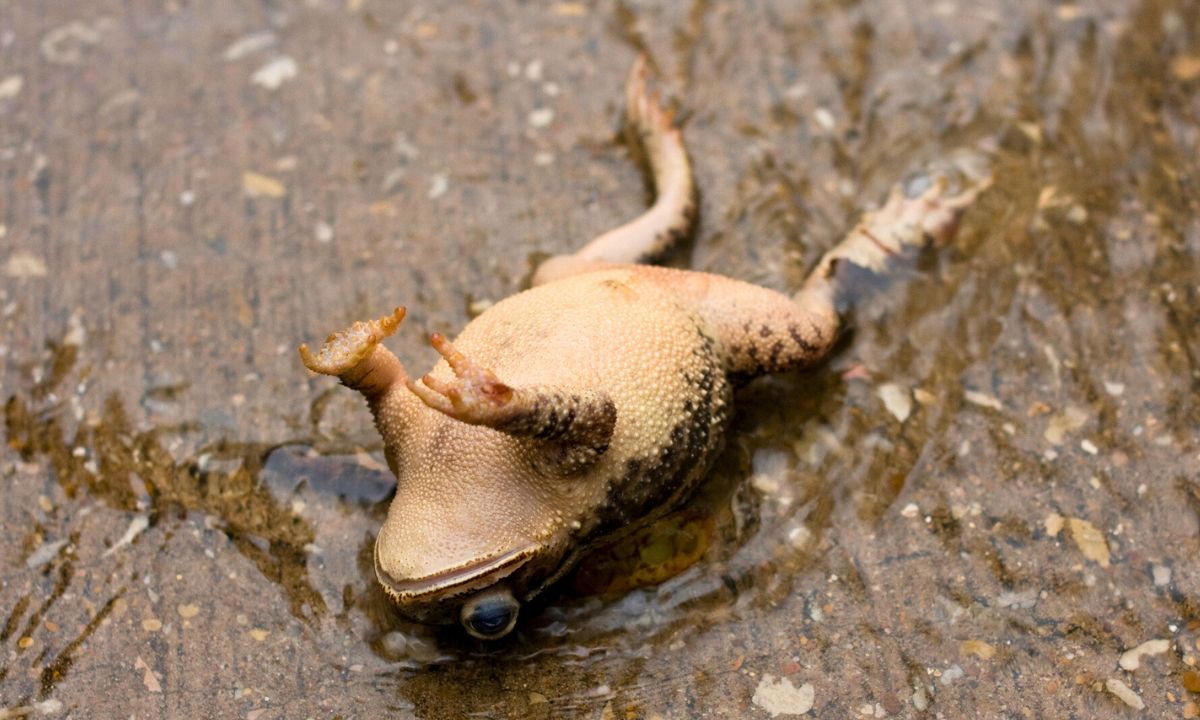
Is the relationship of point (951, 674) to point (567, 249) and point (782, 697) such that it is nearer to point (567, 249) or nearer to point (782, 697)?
Result: point (782, 697)

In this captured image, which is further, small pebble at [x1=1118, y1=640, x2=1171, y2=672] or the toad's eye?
small pebble at [x1=1118, y1=640, x2=1171, y2=672]

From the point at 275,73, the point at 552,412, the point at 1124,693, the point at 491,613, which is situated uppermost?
the point at 552,412

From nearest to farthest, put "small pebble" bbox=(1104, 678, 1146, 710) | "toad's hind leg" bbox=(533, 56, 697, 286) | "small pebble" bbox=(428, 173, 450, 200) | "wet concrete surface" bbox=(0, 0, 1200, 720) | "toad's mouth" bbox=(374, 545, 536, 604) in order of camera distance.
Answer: "toad's mouth" bbox=(374, 545, 536, 604)
"small pebble" bbox=(1104, 678, 1146, 710)
"wet concrete surface" bbox=(0, 0, 1200, 720)
"toad's hind leg" bbox=(533, 56, 697, 286)
"small pebble" bbox=(428, 173, 450, 200)

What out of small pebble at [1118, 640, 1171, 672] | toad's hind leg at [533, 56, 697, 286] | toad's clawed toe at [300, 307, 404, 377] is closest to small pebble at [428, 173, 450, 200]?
toad's hind leg at [533, 56, 697, 286]

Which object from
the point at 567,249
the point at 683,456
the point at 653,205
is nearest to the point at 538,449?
the point at 683,456

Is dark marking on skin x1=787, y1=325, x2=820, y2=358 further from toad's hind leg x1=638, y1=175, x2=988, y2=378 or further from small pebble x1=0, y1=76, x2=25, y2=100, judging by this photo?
small pebble x1=0, y1=76, x2=25, y2=100

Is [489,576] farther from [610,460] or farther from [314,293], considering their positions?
[314,293]
